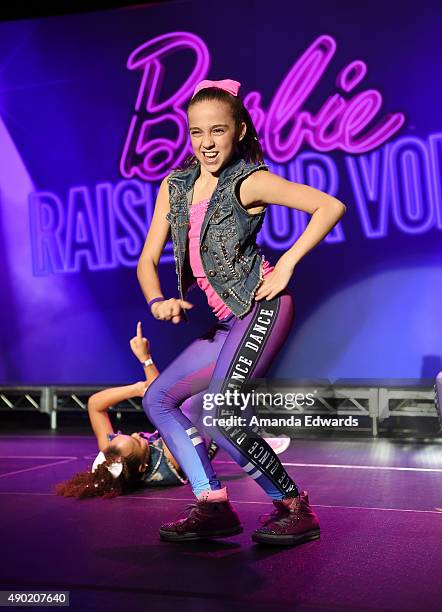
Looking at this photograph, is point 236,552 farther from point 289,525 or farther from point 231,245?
point 231,245

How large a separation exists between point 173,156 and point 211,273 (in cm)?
487

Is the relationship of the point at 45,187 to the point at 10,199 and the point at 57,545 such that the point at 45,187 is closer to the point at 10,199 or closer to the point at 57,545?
the point at 10,199

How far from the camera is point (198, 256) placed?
2.53 meters

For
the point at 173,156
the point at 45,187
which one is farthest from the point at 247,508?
the point at 45,187

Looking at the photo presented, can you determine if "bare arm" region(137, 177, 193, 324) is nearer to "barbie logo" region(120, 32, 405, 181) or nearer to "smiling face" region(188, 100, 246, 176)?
"smiling face" region(188, 100, 246, 176)

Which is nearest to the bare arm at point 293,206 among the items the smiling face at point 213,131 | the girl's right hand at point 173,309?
the smiling face at point 213,131

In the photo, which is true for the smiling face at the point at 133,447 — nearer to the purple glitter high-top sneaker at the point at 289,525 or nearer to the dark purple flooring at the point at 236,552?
the dark purple flooring at the point at 236,552

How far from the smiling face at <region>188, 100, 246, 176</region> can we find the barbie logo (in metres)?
4.25

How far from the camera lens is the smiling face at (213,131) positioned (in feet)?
8.11

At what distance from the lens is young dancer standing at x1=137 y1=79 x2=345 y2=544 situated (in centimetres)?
244

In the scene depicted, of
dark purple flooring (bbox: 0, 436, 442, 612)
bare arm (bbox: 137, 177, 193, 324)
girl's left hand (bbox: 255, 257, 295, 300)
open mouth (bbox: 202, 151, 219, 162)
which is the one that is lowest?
dark purple flooring (bbox: 0, 436, 442, 612)

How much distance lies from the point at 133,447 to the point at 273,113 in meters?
4.00

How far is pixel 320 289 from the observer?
668cm

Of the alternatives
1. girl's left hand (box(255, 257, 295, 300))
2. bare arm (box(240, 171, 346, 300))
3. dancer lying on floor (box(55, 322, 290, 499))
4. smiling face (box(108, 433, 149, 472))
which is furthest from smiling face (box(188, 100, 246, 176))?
smiling face (box(108, 433, 149, 472))
